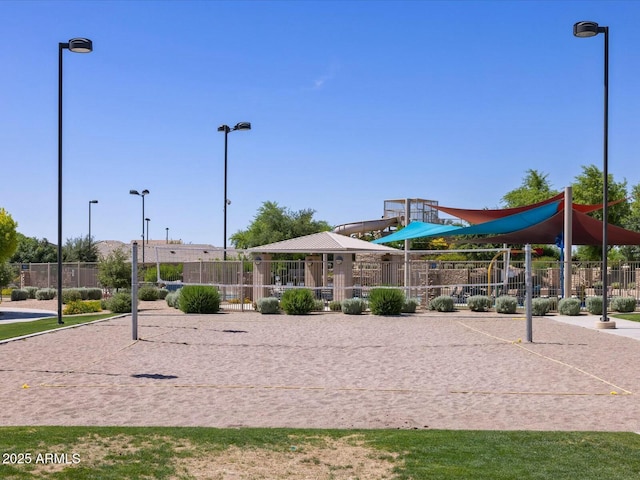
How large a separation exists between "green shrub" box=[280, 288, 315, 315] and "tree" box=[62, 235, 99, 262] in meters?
40.4

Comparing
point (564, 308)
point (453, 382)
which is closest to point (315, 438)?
point (453, 382)

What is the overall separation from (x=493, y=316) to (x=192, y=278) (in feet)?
43.6

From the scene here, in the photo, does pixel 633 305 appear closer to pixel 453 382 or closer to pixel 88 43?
pixel 453 382

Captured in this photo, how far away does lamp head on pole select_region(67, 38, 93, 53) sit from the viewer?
63.7 ft

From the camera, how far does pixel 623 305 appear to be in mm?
27141

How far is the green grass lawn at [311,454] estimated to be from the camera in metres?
6.37

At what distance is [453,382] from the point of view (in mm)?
11648

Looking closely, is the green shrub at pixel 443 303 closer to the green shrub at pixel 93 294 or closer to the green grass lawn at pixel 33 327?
the green grass lawn at pixel 33 327

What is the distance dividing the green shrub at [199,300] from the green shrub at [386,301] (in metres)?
5.86

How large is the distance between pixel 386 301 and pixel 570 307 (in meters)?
6.80

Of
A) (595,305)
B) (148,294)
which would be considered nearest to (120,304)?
(148,294)

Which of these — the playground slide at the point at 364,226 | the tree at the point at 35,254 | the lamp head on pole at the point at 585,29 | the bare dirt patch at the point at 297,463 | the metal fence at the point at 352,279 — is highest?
the lamp head on pole at the point at 585,29

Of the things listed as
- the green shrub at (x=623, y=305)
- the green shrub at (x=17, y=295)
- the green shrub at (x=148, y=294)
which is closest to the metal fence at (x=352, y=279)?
the green shrub at (x=623, y=305)

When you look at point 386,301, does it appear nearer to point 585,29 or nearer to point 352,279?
point 352,279
